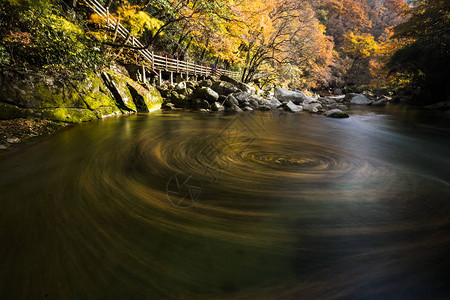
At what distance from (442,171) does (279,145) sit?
2627mm

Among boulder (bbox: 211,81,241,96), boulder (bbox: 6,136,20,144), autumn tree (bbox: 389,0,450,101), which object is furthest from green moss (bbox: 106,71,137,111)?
autumn tree (bbox: 389,0,450,101)

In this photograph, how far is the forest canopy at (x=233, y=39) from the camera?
5281mm

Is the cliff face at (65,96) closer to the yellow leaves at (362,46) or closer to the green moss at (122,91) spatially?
the green moss at (122,91)

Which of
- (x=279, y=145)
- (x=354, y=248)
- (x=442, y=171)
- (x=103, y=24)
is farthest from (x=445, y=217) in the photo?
(x=103, y=24)

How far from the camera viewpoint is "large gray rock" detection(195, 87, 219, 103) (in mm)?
11653

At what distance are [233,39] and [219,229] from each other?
14.1m

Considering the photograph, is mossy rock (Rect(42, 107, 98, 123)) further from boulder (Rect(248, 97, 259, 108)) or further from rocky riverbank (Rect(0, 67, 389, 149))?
boulder (Rect(248, 97, 259, 108))

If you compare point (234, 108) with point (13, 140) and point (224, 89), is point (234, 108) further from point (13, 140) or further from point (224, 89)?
point (13, 140)

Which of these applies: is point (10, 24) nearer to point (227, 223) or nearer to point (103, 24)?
point (103, 24)

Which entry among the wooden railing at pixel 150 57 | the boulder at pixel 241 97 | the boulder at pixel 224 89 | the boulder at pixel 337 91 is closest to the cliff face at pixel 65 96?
the wooden railing at pixel 150 57

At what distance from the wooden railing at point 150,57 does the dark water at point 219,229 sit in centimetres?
625

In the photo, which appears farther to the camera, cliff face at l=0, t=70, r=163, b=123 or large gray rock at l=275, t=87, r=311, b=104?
large gray rock at l=275, t=87, r=311, b=104

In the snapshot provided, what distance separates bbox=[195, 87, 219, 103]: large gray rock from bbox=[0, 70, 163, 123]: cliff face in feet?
12.9

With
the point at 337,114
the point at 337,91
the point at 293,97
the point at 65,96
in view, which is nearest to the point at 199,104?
the point at 65,96
